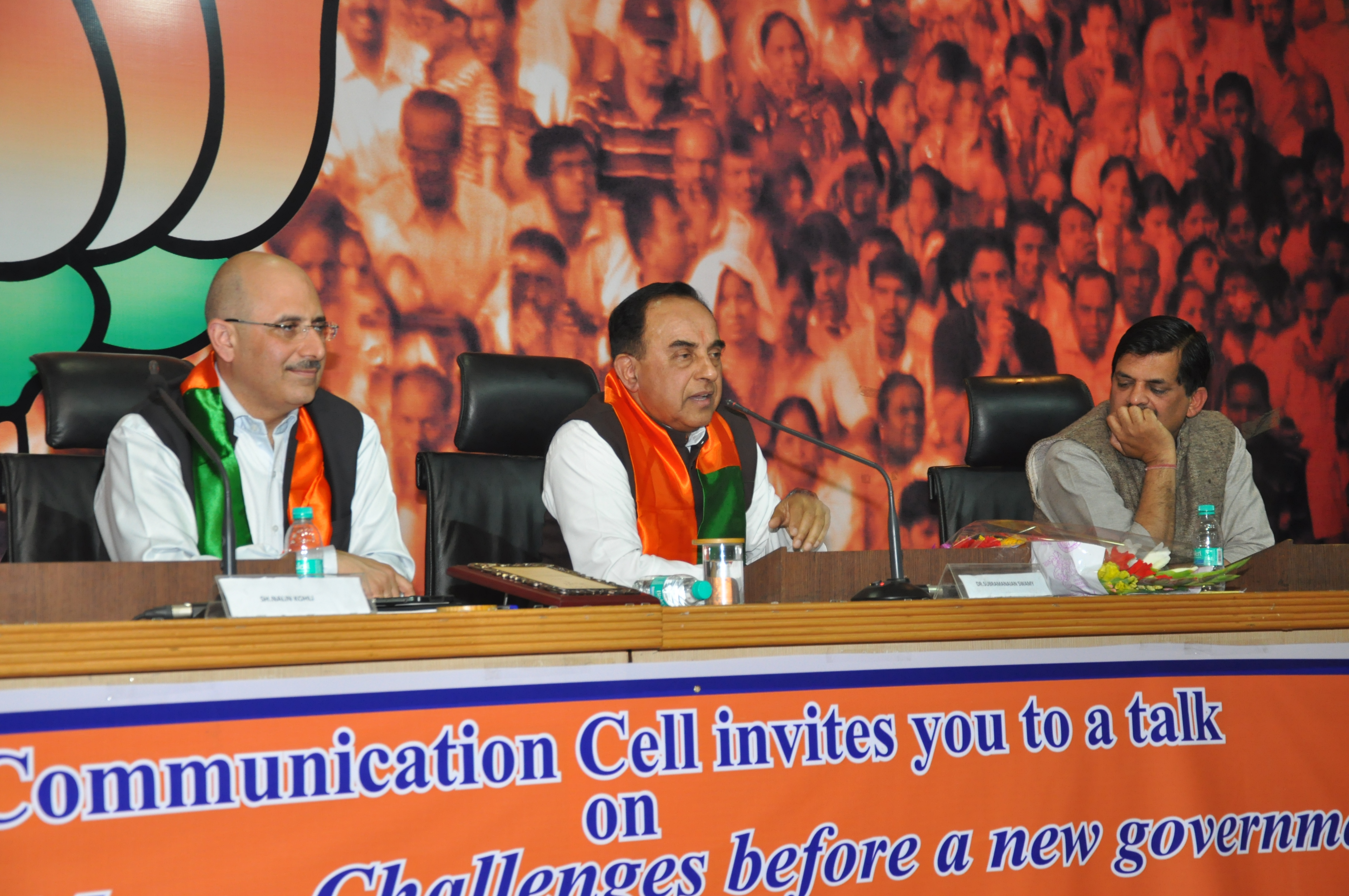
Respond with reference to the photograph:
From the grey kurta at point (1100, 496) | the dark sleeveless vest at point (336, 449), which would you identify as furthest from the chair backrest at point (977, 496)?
the dark sleeveless vest at point (336, 449)

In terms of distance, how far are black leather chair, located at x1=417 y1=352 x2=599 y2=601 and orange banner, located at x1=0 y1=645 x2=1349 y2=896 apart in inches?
57.1

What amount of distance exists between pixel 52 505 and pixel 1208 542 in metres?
2.29

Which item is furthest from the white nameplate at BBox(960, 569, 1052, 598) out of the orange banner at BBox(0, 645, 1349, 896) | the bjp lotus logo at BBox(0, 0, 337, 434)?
the bjp lotus logo at BBox(0, 0, 337, 434)

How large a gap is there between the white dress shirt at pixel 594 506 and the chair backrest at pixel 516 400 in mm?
97

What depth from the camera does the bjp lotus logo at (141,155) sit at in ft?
9.12

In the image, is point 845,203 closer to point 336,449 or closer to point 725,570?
point 336,449

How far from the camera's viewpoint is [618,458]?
2.44m

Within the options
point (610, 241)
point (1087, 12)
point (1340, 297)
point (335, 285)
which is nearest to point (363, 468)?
point (335, 285)

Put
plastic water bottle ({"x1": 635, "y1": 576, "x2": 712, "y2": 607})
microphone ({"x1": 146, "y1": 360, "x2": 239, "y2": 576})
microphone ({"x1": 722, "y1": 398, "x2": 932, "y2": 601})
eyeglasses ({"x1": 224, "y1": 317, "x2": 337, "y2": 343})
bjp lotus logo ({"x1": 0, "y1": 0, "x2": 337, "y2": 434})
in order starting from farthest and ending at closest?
1. bjp lotus logo ({"x1": 0, "y1": 0, "x2": 337, "y2": 434})
2. eyeglasses ({"x1": 224, "y1": 317, "x2": 337, "y2": 343})
3. plastic water bottle ({"x1": 635, "y1": 576, "x2": 712, "y2": 607})
4. microphone ({"x1": 722, "y1": 398, "x2": 932, "y2": 601})
5. microphone ({"x1": 146, "y1": 360, "x2": 239, "y2": 576})

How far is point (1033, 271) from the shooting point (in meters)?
3.79

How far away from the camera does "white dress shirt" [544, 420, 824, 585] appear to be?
223cm

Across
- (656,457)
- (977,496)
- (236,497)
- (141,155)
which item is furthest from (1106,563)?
(141,155)

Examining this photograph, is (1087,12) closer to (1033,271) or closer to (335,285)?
(1033,271)

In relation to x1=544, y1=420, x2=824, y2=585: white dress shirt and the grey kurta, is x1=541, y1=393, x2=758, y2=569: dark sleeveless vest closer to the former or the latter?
x1=544, y1=420, x2=824, y2=585: white dress shirt
